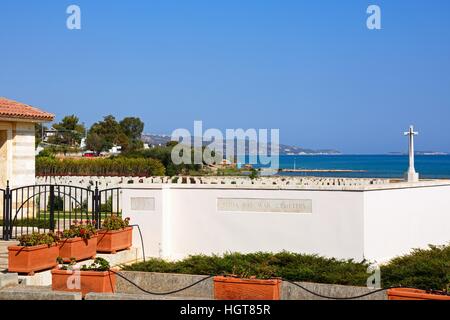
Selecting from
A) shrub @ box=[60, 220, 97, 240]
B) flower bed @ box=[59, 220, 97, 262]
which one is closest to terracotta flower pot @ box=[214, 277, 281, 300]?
flower bed @ box=[59, 220, 97, 262]

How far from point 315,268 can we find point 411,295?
3.48 m

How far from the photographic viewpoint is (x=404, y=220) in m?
15.5

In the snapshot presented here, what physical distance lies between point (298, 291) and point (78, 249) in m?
5.08

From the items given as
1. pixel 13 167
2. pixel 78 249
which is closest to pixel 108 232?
pixel 78 249

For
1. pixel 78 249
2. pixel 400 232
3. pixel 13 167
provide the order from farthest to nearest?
pixel 13 167, pixel 400 232, pixel 78 249

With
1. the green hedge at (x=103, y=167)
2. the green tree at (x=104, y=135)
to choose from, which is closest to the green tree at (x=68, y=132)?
the green tree at (x=104, y=135)

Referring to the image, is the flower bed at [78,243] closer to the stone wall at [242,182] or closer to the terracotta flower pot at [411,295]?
the stone wall at [242,182]

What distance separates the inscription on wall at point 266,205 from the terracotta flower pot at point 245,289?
4955 millimetres

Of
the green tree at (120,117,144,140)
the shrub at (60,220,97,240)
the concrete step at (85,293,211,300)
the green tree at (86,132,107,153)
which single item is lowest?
the concrete step at (85,293,211,300)

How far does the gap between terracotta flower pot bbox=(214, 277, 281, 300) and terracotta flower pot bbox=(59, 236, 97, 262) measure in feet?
13.7

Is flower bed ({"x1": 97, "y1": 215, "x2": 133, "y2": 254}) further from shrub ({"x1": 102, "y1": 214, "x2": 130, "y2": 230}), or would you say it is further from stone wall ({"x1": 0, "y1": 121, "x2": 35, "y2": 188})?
stone wall ({"x1": 0, "y1": 121, "x2": 35, "y2": 188})

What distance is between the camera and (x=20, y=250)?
11.8 meters

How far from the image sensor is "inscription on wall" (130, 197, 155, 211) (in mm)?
15508
